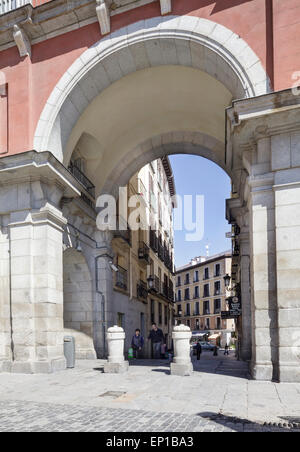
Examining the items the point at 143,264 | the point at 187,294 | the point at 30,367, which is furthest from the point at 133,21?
the point at 187,294

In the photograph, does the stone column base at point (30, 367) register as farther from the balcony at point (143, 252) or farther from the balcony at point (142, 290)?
the balcony at point (143, 252)

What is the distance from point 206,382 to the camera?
A: 25.7 ft

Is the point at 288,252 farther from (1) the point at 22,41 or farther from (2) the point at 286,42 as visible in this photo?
(1) the point at 22,41

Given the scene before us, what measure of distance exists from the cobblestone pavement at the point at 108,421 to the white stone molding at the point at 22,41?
351 inches

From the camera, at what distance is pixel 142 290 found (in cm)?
2281

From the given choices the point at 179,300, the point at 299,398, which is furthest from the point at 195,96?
the point at 179,300

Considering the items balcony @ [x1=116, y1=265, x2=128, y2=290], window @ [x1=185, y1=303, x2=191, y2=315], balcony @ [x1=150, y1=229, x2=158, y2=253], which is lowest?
window @ [x1=185, y1=303, x2=191, y2=315]

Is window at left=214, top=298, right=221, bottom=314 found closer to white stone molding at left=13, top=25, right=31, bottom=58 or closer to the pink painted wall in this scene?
the pink painted wall

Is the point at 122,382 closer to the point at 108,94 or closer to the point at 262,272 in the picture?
the point at 262,272

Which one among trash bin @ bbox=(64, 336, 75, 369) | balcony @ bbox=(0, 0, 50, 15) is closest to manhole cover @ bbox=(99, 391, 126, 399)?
trash bin @ bbox=(64, 336, 75, 369)

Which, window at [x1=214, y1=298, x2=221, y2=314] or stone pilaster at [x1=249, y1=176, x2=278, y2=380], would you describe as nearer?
stone pilaster at [x1=249, y1=176, x2=278, y2=380]

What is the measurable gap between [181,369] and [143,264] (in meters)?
14.7

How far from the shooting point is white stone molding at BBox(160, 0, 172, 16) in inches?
387
